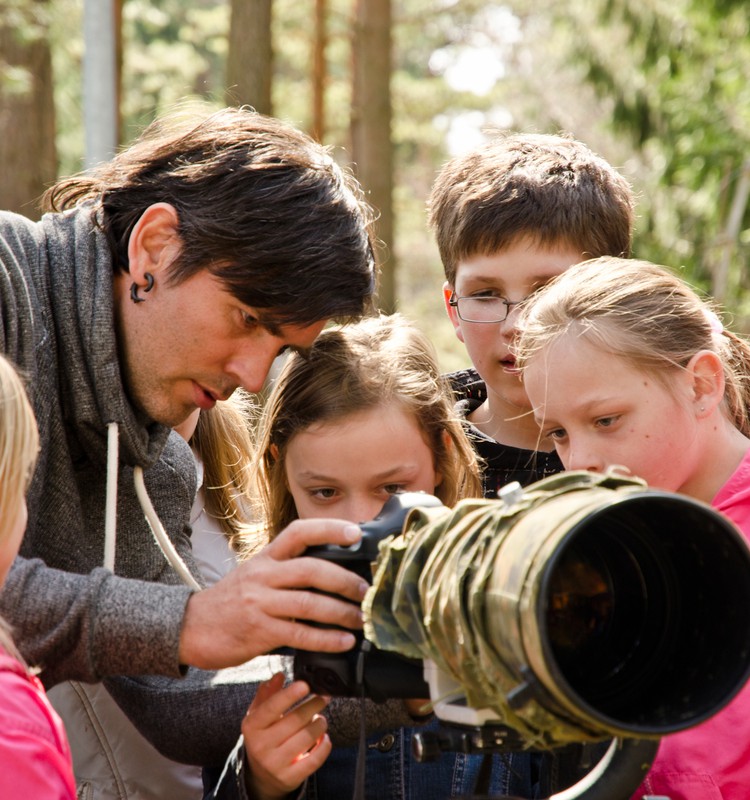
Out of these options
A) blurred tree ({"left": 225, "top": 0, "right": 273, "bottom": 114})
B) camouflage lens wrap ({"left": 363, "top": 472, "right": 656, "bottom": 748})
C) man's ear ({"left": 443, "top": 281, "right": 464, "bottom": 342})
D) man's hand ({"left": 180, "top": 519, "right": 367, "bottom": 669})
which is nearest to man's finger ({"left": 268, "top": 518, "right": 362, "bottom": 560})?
man's hand ({"left": 180, "top": 519, "right": 367, "bottom": 669})

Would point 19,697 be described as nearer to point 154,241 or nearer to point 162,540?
point 162,540

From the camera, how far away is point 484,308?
8.83ft

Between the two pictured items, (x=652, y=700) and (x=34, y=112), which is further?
(x=34, y=112)

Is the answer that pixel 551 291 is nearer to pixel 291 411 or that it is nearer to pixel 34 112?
pixel 291 411

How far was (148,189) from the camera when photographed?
2.45 m

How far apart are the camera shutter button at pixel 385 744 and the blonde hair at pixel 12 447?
0.82 m

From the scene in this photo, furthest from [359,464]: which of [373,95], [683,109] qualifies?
[373,95]

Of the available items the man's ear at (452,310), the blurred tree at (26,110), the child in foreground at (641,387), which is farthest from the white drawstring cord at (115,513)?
the blurred tree at (26,110)

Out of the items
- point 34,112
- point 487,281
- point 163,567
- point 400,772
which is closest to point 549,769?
point 400,772

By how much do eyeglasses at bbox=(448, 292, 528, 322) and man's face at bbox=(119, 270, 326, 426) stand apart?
44 centimetres

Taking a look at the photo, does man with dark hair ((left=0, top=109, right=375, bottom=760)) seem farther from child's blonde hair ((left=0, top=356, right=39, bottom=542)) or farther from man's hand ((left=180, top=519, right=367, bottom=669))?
child's blonde hair ((left=0, top=356, right=39, bottom=542))

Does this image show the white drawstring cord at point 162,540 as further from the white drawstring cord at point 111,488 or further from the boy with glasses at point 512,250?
the boy with glasses at point 512,250

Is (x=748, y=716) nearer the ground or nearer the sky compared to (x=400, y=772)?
nearer the sky

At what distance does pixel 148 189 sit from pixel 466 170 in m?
0.88
